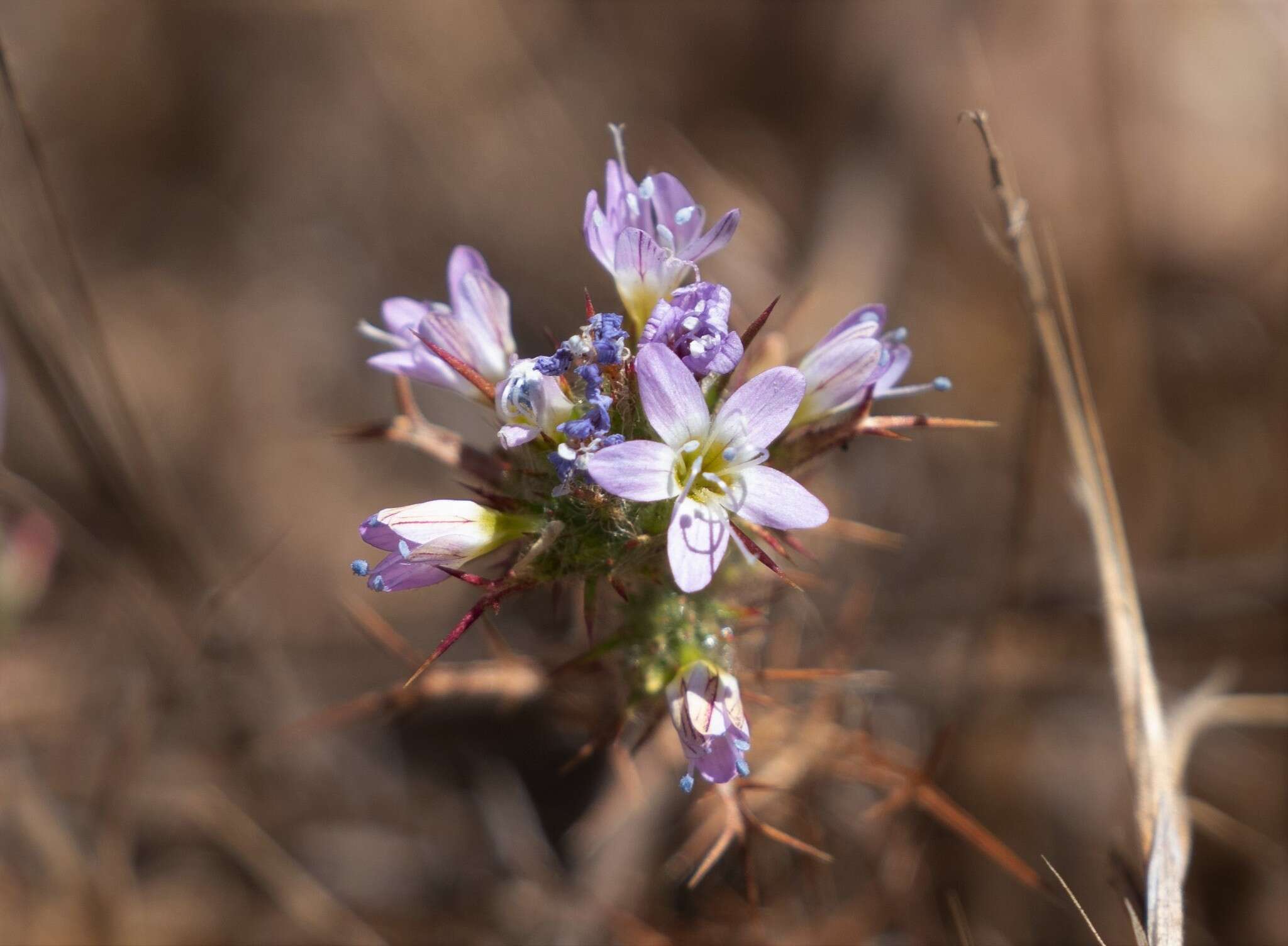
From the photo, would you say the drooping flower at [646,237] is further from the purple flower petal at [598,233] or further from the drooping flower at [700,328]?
the drooping flower at [700,328]

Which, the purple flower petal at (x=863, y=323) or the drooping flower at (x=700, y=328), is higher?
the purple flower petal at (x=863, y=323)

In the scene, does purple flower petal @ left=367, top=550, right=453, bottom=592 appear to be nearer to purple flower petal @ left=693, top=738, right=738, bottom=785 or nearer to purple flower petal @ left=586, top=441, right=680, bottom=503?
purple flower petal @ left=586, top=441, right=680, bottom=503

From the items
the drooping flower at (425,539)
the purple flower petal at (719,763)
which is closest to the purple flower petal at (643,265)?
the drooping flower at (425,539)

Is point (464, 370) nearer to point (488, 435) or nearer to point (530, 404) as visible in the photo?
point (530, 404)

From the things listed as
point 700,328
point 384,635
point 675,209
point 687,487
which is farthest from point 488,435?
point 687,487

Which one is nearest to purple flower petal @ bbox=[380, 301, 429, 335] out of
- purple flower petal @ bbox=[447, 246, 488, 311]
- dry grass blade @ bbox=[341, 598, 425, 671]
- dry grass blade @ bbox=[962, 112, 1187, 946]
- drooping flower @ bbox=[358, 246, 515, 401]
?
drooping flower @ bbox=[358, 246, 515, 401]

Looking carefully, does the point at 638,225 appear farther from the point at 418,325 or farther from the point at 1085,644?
the point at 1085,644

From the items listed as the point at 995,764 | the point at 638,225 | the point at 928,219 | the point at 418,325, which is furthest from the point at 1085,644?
the point at 418,325
